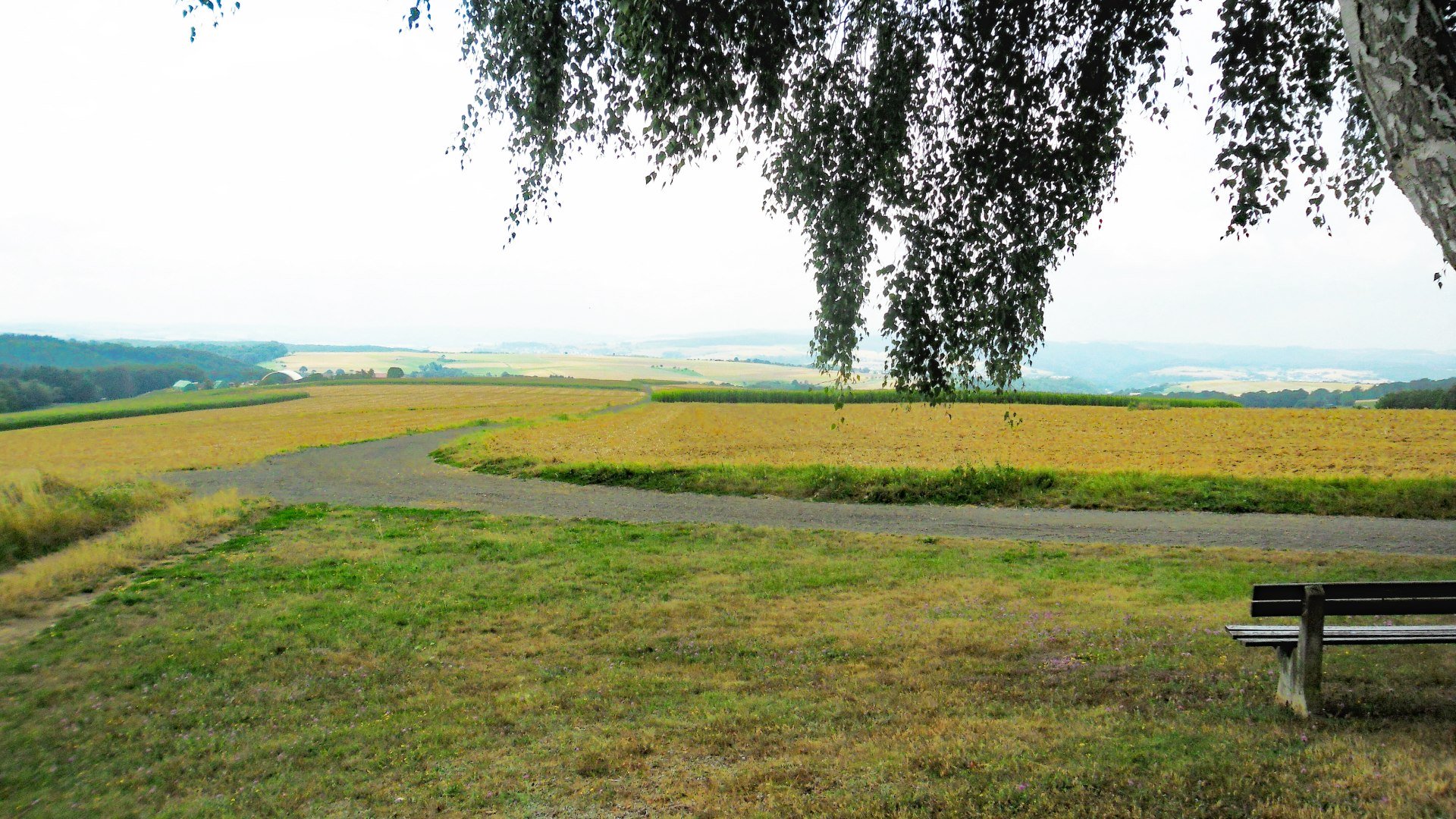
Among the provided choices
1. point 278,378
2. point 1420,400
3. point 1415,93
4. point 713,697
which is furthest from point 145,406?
point 1420,400

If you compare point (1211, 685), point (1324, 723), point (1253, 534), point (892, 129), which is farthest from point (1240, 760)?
point (1253, 534)

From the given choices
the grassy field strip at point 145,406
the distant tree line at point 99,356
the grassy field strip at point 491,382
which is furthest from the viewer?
the grassy field strip at point 491,382

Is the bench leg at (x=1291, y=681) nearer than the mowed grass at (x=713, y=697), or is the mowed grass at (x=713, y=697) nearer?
the mowed grass at (x=713, y=697)

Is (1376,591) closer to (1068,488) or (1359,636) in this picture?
(1359,636)

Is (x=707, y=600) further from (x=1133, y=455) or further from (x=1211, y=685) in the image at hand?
(x=1133, y=455)

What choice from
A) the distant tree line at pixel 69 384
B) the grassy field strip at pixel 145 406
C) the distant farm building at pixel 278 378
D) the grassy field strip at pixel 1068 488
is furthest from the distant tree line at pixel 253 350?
the grassy field strip at pixel 1068 488

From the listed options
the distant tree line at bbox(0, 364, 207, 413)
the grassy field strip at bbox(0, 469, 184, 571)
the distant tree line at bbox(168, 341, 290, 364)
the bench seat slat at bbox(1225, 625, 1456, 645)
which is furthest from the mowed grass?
A: the distant tree line at bbox(168, 341, 290, 364)

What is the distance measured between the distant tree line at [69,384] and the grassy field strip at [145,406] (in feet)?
1.77

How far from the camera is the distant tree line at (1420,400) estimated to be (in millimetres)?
41688

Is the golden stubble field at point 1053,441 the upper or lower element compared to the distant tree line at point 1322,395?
lower

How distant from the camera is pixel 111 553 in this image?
12.4 m

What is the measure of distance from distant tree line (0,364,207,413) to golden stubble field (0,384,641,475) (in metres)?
1.34

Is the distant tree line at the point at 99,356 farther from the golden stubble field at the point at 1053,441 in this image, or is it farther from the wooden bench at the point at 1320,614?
the wooden bench at the point at 1320,614

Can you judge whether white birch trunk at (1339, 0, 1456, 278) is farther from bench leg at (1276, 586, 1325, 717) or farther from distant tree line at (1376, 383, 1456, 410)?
distant tree line at (1376, 383, 1456, 410)
